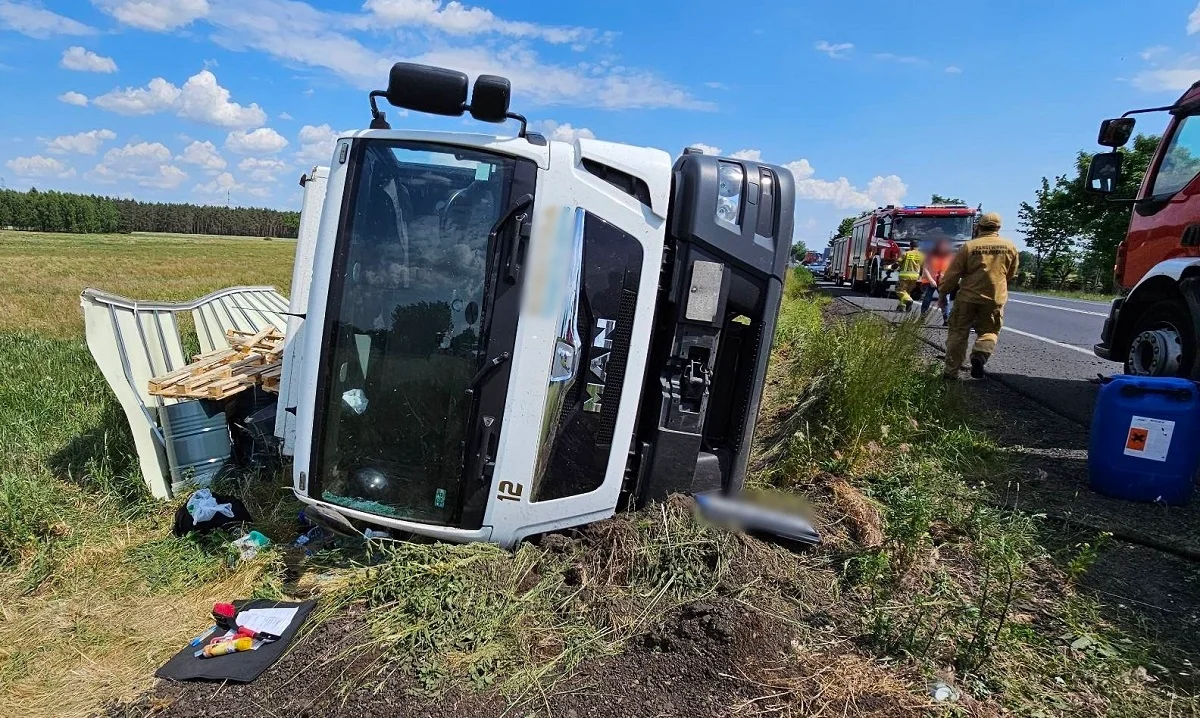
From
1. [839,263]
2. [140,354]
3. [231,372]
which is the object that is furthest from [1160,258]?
[839,263]

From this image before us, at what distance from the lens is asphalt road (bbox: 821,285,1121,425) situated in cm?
600

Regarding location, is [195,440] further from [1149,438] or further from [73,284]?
[73,284]

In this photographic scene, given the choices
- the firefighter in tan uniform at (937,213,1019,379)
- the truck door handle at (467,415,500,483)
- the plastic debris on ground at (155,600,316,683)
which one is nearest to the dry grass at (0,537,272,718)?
the plastic debris on ground at (155,600,316,683)

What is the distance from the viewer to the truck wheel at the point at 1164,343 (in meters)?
4.52

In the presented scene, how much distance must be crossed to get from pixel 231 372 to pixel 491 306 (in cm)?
307

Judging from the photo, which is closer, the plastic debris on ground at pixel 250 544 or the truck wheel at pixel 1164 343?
the plastic debris on ground at pixel 250 544

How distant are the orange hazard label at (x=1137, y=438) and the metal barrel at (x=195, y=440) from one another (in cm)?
537

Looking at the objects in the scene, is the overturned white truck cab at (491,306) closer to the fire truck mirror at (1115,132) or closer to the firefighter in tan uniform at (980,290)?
the fire truck mirror at (1115,132)

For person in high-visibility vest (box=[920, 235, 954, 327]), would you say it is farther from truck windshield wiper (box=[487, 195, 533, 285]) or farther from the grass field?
the grass field

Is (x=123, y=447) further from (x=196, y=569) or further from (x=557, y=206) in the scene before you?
(x=557, y=206)

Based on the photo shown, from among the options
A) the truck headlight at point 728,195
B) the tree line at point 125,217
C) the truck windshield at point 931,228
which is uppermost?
the truck windshield at point 931,228

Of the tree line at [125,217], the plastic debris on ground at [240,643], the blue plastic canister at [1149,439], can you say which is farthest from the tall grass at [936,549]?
the tree line at [125,217]

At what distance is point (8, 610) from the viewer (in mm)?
3236

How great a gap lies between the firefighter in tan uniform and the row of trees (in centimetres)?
2303
